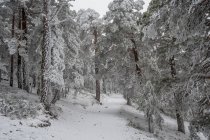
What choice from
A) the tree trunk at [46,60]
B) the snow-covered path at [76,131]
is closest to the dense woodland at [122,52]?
the tree trunk at [46,60]

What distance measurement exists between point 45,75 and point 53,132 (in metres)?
4.58

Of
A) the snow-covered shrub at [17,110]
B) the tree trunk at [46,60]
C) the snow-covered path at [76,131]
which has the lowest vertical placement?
the snow-covered path at [76,131]

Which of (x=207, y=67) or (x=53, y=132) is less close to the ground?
(x=207, y=67)

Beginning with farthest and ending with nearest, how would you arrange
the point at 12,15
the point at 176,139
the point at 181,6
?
1. the point at 12,15
2. the point at 176,139
3. the point at 181,6

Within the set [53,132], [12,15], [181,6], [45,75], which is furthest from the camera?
[12,15]

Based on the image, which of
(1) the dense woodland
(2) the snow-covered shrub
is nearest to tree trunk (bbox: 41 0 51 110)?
(1) the dense woodland

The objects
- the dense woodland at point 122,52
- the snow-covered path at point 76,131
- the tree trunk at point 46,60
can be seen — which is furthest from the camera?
the tree trunk at point 46,60

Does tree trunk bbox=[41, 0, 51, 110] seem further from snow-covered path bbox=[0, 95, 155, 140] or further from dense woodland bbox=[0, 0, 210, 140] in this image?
snow-covered path bbox=[0, 95, 155, 140]

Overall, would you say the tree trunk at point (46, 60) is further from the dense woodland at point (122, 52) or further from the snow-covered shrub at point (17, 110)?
the snow-covered shrub at point (17, 110)

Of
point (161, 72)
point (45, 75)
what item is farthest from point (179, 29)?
point (161, 72)

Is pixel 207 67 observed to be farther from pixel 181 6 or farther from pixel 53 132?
pixel 53 132

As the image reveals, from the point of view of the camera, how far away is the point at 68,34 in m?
20.6

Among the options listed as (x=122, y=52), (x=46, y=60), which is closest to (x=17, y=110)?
(x=46, y=60)

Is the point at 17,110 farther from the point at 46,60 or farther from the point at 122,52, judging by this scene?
the point at 122,52
